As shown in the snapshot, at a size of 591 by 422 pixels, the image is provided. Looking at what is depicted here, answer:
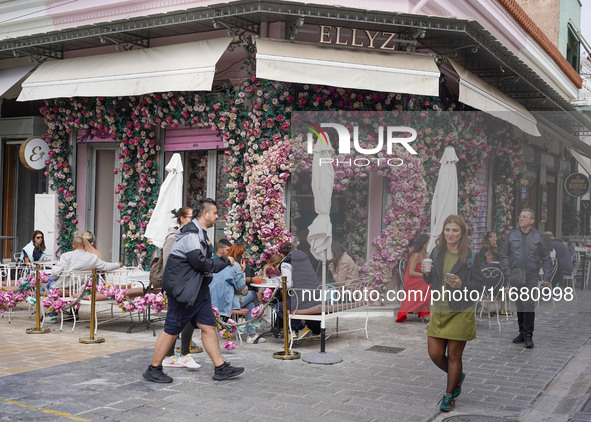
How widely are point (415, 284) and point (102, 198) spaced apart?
7.24m

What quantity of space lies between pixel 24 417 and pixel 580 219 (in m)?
18.9

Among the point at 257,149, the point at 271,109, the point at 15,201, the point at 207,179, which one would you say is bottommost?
the point at 15,201

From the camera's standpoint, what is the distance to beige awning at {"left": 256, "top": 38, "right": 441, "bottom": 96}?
974cm

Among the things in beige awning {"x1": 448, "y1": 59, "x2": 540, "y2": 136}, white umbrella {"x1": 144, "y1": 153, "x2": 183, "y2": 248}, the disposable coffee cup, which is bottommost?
the disposable coffee cup

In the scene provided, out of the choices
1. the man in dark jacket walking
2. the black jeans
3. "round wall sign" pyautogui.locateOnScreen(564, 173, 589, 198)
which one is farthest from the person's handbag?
"round wall sign" pyautogui.locateOnScreen(564, 173, 589, 198)

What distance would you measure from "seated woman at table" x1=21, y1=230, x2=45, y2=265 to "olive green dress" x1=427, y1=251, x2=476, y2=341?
8.13 m

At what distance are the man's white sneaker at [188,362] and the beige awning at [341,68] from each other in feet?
14.9

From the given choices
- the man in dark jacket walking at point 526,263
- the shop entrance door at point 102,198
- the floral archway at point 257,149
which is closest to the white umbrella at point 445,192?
the man in dark jacket walking at point 526,263

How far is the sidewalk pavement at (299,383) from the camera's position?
5273mm

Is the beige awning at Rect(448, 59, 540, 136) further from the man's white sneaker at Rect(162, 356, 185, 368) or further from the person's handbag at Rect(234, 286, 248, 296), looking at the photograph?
the man's white sneaker at Rect(162, 356, 185, 368)

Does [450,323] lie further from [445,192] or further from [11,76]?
[11,76]

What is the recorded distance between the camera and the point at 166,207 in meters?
9.49

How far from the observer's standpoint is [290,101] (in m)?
10.8

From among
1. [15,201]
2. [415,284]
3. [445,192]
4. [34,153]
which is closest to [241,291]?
[415,284]
